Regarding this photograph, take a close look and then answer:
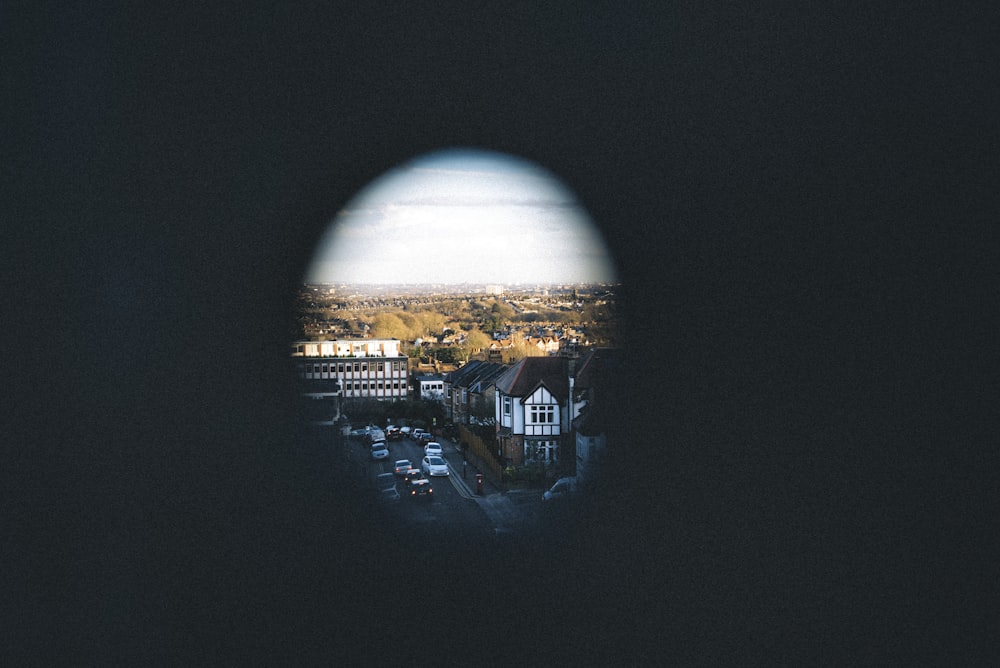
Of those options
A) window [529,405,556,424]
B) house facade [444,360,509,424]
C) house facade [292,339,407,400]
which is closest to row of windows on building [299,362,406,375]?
house facade [292,339,407,400]

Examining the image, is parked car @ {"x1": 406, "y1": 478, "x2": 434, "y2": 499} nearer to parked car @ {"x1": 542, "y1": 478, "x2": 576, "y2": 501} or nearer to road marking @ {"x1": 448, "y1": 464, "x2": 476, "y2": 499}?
road marking @ {"x1": 448, "y1": 464, "x2": 476, "y2": 499}

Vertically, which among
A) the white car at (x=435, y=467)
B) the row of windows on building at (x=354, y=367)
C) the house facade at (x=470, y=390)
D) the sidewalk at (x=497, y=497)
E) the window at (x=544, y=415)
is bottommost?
the sidewalk at (x=497, y=497)

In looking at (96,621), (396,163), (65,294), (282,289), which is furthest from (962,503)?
(65,294)

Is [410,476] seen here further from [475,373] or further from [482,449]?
[475,373]

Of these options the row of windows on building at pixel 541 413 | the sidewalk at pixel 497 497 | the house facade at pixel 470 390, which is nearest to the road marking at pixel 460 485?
the sidewalk at pixel 497 497

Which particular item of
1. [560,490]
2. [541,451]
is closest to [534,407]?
[541,451]

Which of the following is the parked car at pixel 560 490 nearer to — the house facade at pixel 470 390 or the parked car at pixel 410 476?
the house facade at pixel 470 390

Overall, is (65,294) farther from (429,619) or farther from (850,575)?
(850,575)
